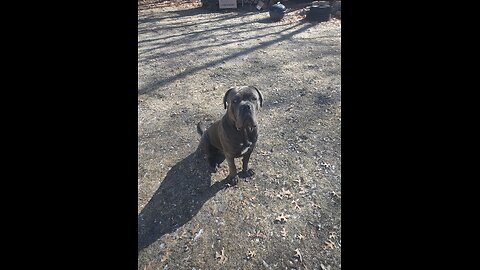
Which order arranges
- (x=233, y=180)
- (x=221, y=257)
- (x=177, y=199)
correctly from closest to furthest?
(x=221, y=257)
(x=177, y=199)
(x=233, y=180)

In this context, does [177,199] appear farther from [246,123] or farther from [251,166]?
[246,123]

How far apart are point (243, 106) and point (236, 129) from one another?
13.6 inches

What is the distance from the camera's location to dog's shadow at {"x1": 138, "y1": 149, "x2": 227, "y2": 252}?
3.14m

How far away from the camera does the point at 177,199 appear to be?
349 cm

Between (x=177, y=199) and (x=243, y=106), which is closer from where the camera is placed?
(x=243, y=106)

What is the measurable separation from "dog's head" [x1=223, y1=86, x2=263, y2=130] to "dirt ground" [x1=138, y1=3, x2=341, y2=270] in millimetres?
982

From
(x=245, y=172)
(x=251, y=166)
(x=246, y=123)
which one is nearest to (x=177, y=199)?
(x=245, y=172)

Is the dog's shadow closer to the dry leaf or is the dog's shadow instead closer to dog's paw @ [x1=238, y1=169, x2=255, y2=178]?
dog's paw @ [x1=238, y1=169, x2=255, y2=178]

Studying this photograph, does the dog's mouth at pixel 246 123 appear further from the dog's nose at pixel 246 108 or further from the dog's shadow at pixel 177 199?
the dog's shadow at pixel 177 199

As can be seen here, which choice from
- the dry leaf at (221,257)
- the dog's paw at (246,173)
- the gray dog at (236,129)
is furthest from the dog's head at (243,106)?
the dry leaf at (221,257)
